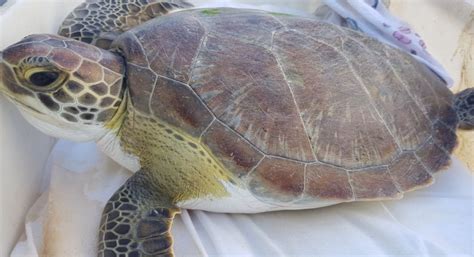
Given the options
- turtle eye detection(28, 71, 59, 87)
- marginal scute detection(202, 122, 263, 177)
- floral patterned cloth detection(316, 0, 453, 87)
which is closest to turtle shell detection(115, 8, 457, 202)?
marginal scute detection(202, 122, 263, 177)

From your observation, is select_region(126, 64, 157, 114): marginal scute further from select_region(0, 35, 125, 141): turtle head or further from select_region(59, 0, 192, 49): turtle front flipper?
select_region(59, 0, 192, 49): turtle front flipper

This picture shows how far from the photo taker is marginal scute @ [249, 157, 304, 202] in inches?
36.4

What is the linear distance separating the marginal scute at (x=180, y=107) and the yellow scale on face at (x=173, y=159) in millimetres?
16

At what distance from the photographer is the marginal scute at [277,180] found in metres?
0.93

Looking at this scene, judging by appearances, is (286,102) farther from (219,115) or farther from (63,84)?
(63,84)

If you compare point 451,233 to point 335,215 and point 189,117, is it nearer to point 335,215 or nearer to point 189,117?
point 335,215

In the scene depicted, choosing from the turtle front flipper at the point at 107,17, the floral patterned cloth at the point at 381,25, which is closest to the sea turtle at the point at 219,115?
the turtle front flipper at the point at 107,17

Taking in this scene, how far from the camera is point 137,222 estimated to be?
36.3 inches

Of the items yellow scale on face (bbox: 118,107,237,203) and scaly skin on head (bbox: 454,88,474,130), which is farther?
scaly skin on head (bbox: 454,88,474,130)

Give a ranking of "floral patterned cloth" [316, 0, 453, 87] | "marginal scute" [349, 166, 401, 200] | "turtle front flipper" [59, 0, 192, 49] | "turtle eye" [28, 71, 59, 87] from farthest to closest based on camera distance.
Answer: "floral patterned cloth" [316, 0, 453, 87] → "turtle front flipper" [59, 0, 192, 49] → "marginal scute" [349, 166, 401, 200] → "turtle eye" [28, 71, 59, 87]

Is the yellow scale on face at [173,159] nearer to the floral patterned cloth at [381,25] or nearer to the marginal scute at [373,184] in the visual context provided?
the marginal scute at [373,184]

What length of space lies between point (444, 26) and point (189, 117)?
1071 mm

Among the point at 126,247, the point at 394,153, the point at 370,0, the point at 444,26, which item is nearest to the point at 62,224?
the point at 126,247

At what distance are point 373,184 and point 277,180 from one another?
0.22 m
